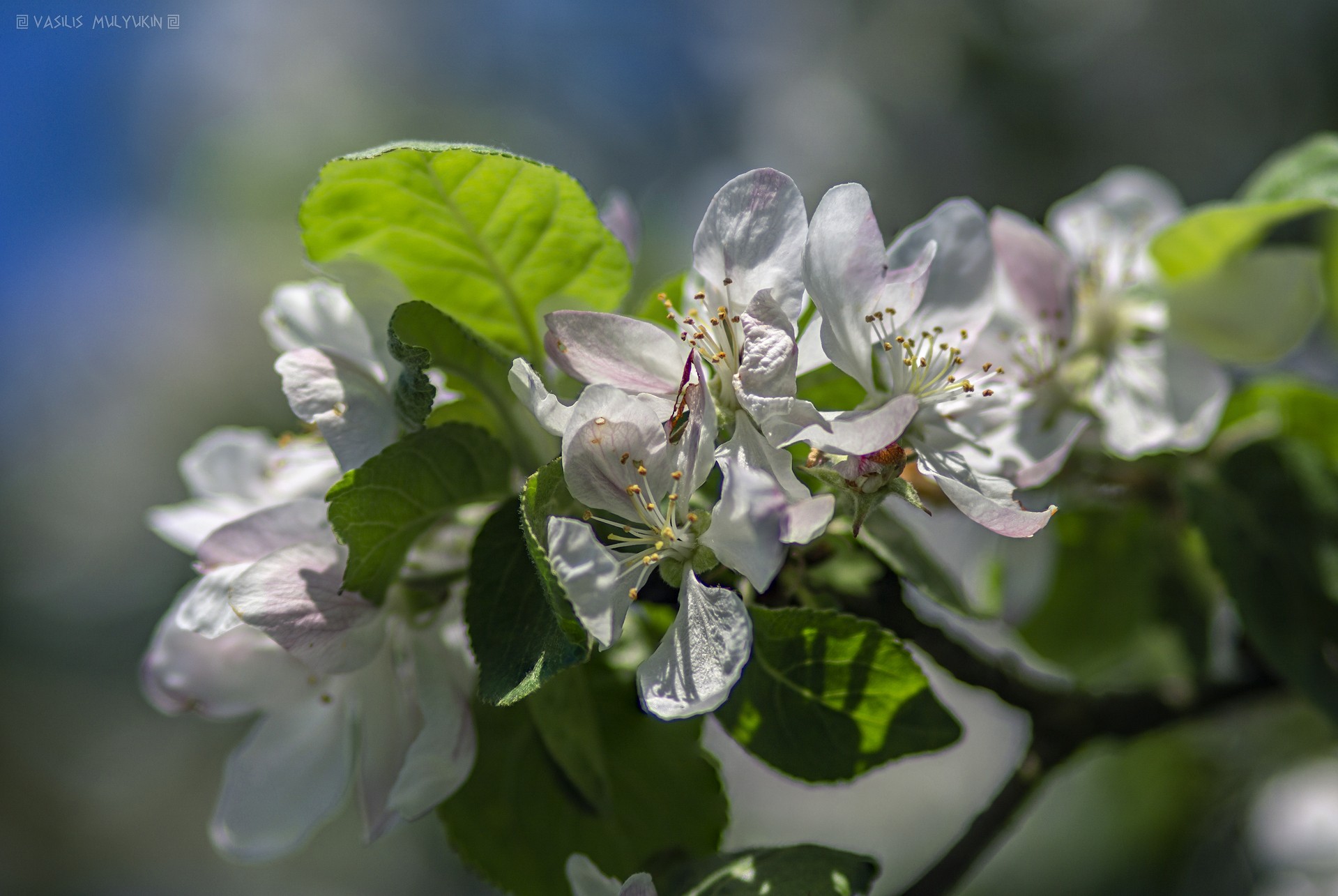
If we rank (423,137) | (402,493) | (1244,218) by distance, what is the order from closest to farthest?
1. (402,493)
2. (1244,218)
3. (423,137)

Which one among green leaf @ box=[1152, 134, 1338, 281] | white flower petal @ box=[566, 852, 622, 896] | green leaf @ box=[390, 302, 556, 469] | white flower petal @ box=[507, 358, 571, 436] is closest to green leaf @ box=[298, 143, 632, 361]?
green leaf @ box=[390, 302, 556, 469]

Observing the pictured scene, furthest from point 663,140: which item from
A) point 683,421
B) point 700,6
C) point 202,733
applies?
point 683,421

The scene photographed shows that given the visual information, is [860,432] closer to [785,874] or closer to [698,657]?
[698,657]

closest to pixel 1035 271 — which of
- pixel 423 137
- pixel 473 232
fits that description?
pixel 473 232

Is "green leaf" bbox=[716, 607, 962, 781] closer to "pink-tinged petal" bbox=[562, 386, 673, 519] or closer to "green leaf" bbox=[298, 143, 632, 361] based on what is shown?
"pink-tinged petal" bbox=[562, 386, 673, 519]

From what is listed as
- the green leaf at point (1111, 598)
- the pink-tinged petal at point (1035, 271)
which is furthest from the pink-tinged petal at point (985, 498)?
the green leaf at point (1111, 598)

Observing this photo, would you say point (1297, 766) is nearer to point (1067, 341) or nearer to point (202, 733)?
point (1067, 341)
